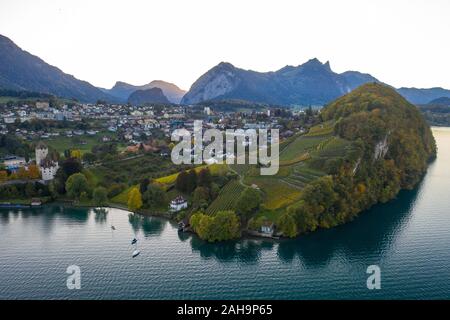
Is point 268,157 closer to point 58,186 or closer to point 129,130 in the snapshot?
point 58,186

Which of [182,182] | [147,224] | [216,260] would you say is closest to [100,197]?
[147,224]

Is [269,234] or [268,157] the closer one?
[269,234]

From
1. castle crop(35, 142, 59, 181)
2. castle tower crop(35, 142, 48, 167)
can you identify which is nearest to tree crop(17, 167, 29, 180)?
castle crop(35, 142, 59, 181)

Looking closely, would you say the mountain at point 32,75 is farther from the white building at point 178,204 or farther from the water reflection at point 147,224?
the white building at point 178,204

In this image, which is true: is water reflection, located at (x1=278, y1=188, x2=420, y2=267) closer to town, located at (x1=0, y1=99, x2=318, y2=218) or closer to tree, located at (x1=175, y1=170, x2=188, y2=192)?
town, located at (x1=0, y1=99, x2=318, y2=218)

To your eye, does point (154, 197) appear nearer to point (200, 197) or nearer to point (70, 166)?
point (200, 197)

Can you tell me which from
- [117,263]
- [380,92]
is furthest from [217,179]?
[380,92]

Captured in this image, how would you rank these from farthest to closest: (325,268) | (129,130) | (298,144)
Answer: (129,130) < (298,144) < (325,268)

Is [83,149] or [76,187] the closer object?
[76,187]
